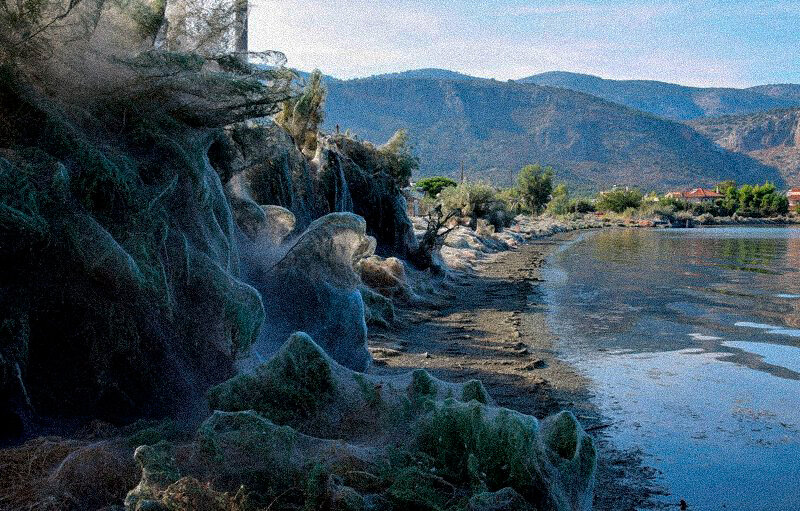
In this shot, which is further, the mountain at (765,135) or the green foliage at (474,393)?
the mountain at (765,135)

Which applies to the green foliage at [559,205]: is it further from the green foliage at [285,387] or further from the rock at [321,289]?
the green foliage at [285,387]

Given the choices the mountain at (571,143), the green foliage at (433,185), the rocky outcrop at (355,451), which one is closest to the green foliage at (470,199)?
the green foliage at (433,185)

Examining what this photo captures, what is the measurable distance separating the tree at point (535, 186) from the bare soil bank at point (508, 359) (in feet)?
223

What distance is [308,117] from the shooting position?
58.4 ft

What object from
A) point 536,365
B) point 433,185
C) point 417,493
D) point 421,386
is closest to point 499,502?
point 417,493

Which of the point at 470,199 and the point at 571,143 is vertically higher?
the point at 571,143

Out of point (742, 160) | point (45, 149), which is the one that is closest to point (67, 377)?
point (45, 149)

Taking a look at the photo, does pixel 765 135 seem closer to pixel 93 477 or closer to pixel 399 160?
pixel 399 160

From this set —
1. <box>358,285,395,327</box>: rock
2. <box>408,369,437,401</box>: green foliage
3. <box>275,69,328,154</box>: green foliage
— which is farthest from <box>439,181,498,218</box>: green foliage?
<box>408,369,437,401</box>: green foliage

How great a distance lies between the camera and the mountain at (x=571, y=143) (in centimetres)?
15912

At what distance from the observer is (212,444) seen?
446 cm

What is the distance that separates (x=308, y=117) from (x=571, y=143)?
162m

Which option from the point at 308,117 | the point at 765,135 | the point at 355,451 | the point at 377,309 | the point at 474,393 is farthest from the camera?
the point at 765,135

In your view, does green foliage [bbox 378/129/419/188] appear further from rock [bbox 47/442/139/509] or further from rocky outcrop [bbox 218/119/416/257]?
rock [bbox 47/442/139/509]
